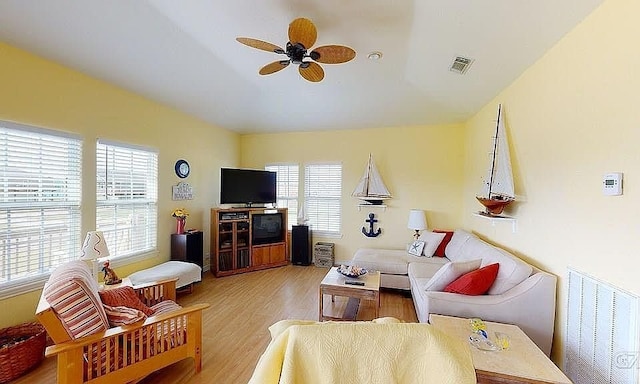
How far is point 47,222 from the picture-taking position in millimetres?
2643

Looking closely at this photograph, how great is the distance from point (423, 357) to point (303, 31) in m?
2.14

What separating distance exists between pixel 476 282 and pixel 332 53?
7.61ft

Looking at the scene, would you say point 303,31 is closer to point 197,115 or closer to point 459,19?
point 459,19

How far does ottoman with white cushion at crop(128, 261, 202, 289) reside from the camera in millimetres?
3201

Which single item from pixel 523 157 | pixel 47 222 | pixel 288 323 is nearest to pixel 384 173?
pixel 523 157

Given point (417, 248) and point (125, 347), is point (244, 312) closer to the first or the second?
point (125, 347)

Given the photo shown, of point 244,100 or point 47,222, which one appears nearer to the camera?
point 47,222

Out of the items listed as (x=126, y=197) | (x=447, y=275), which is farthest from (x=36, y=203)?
(x=447, y=275)

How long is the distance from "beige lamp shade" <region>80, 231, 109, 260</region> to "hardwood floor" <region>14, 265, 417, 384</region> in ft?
2.96

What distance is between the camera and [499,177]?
9.94 ft

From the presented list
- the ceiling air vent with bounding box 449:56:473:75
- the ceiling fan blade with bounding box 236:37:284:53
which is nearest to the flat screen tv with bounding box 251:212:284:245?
the ceiling fan blade with bounding box 236:37:284:53

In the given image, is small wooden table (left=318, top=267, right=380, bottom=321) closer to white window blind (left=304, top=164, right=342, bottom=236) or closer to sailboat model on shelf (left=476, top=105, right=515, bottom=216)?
sailboat model on shelf (left=476, top=105, right=515, bottom=216)

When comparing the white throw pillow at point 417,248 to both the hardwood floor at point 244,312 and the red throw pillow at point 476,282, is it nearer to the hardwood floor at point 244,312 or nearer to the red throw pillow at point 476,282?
the hardwood floor at point 244,312

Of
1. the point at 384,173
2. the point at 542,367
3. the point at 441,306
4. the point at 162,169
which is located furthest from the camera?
the point at 384,173
